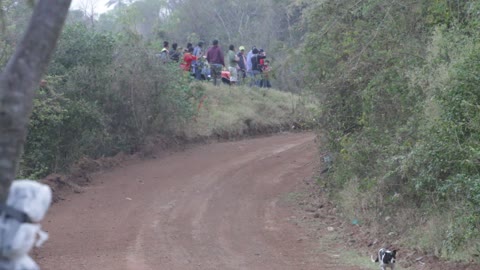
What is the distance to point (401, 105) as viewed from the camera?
43.1ft

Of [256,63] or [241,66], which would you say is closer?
[256,63]

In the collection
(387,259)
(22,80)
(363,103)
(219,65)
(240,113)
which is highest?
(219,65)

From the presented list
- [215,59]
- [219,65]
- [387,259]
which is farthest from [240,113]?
[387,259]

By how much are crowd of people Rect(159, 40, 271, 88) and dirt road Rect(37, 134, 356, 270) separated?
6.53m

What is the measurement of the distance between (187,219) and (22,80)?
996cm

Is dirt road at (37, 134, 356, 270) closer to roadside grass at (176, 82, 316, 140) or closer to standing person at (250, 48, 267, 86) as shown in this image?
roadside grass at (176, 82, 316, 140)

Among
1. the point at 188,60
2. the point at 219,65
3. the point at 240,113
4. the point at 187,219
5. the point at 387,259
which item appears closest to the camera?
the point at 387,259

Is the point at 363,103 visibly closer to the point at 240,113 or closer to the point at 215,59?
the point at 240,113

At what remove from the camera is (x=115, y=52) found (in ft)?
69.5

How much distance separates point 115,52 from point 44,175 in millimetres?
5641

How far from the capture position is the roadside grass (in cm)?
2467

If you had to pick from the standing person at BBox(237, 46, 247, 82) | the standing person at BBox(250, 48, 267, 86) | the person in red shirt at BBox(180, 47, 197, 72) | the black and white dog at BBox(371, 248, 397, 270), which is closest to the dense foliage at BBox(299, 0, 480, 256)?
the black and white dog at BBox(371, 248, 397, 270)

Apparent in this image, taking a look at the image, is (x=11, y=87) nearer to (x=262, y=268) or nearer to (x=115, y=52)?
(x=262, y=268)

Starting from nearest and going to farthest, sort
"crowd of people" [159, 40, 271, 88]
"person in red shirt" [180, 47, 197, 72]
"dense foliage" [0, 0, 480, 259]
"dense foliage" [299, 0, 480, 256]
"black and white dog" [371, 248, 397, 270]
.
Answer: "black and white dog" [371, 248, 397, 270] → "dense foliage" [299, 0, 480, 256] → "dense foliage" [0, 0, 480, 259] → "person in red shirt" [180, 47, 197, 72] → "crowd of people" [159, 40, 271, 88]
